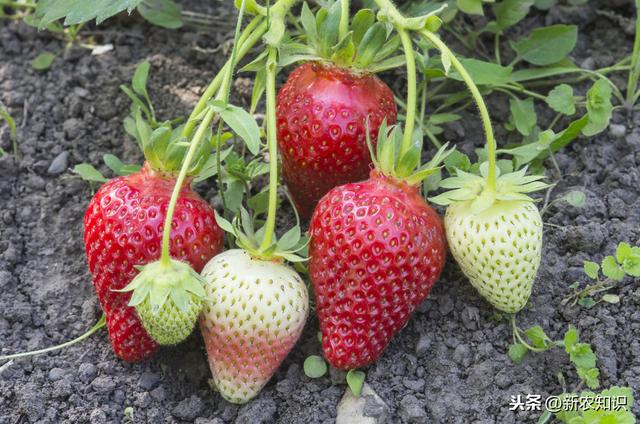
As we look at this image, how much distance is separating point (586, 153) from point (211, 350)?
107cm

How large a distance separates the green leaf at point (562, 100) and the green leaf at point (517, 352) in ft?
2.22

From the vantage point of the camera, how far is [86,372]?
2129 mm

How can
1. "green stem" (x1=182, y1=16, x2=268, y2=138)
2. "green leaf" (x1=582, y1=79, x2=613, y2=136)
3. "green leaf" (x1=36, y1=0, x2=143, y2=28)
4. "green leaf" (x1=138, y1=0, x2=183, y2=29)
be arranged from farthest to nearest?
"green leaf" (x1=138, y1=0, x2=183, y2=29), "green leaf" (x1=582, y1=79, x2=613, y2=136), "green leaf" (x1=36, y1=0, x2=143, y2=28), "green stem" (x1=182, y1=16, x2=268, y2=138)

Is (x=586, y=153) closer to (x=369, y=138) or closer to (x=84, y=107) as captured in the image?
(x=369, y=138)

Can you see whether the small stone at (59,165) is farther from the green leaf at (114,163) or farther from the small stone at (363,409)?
the small stone at (363,409)

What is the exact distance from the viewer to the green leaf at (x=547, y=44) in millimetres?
2607

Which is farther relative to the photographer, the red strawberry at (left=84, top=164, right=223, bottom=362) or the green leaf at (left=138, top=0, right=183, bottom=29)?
the green leaf at (left=138, top=0, right=183, bottom=29)

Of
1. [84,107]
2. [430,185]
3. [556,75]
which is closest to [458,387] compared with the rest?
[430,185]

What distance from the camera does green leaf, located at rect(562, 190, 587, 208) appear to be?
2309 millimetres

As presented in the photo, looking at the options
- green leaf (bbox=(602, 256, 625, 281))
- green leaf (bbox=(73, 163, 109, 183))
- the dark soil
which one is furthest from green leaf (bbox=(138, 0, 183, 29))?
green leaf (bbox=(602, 256, 625, 281))

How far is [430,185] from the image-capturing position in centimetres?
227

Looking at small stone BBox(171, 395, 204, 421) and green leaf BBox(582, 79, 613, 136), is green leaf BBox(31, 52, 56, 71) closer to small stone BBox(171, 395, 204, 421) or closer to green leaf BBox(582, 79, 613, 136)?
small stone BBox(171, 395, 204, 421)

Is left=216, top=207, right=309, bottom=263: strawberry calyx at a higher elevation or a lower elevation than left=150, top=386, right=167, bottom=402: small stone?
higher

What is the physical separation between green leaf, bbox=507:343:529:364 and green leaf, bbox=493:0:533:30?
3.21 ft
